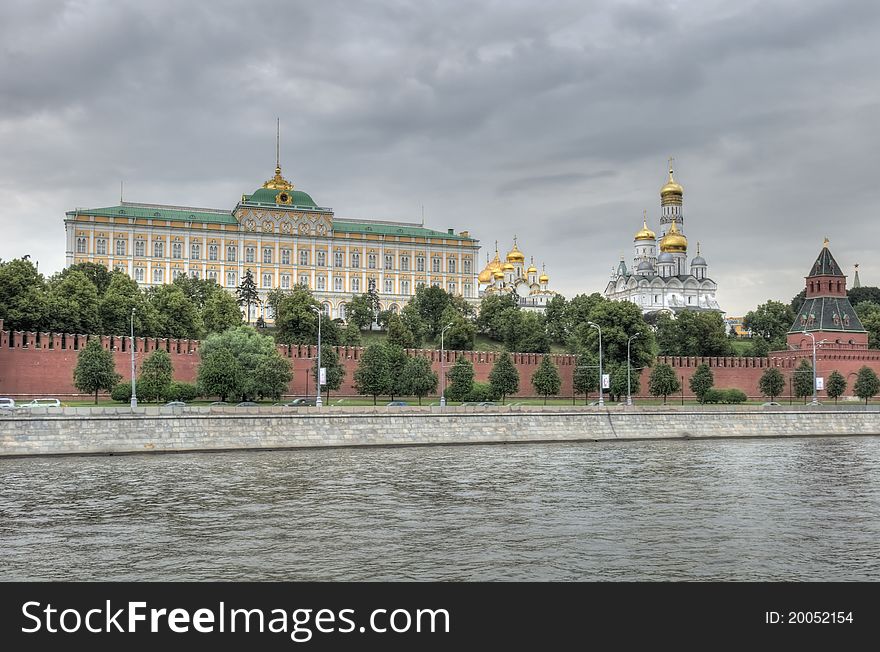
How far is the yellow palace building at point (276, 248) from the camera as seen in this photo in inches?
4203

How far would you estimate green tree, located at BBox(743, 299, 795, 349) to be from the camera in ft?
338

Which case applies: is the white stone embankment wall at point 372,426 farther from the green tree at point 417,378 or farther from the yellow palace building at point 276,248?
the yellow palace building at point 276,248

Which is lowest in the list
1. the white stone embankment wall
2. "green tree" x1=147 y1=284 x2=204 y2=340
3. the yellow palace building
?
the white stone embankment wall

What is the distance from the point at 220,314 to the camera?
237 ft

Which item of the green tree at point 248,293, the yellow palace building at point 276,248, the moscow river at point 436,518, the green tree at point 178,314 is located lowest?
the moscow river at point 436,518

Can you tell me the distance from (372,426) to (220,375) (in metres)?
15.0

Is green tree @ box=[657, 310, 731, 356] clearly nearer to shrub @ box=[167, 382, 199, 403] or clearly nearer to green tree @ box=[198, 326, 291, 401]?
green tree @ box=[198, 326, 291, 401]

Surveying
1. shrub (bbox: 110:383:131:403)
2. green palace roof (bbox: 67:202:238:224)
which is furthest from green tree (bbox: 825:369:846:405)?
green palace roof (bbox: 67:202:238:224)

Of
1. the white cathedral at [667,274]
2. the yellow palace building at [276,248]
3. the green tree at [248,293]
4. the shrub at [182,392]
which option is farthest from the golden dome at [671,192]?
the shrub at [182,392]

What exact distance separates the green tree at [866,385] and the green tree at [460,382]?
2895cm

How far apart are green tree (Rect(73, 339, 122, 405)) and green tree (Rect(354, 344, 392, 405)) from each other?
14.7 metres

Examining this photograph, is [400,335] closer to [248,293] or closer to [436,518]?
[248,293]

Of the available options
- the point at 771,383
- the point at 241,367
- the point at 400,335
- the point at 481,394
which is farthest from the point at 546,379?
the point at 241,367
